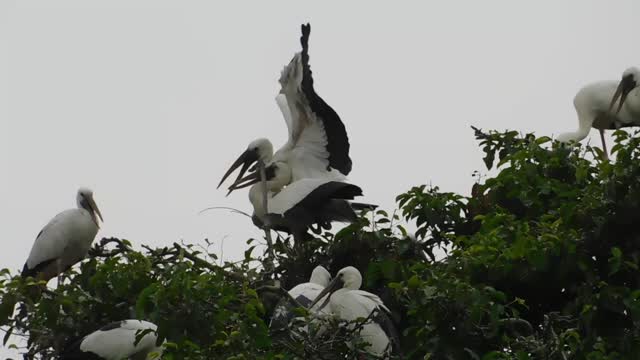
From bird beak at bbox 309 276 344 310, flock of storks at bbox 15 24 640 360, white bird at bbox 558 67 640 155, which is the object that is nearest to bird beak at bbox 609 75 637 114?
white bird at bbox 558 67 640 155

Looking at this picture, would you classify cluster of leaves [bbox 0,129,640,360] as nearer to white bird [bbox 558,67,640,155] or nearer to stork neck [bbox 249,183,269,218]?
stork neck [bbox 249,183,269,218]

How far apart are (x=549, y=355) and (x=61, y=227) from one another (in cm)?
429

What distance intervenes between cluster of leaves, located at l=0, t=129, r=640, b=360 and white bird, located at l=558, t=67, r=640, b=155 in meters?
2.49

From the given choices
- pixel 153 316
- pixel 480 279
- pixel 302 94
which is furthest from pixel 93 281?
pixel 302 94

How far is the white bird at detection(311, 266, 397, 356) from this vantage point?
22.1ft

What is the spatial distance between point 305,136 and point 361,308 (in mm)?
2684

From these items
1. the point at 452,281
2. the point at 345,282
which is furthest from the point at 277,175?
the point at 452,281

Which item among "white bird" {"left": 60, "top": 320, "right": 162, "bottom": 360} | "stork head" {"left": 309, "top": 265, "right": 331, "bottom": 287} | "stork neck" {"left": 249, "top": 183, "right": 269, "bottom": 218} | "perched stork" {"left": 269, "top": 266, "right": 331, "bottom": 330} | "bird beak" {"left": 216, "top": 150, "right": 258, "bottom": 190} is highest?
"bird beak" {"left": 216, "top": 150, "right": 258, "bottom": 190}

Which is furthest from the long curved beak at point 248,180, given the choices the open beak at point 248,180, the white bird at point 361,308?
the white bird at point 361,308

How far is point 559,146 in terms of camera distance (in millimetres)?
7980

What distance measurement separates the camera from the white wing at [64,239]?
9.23 metres

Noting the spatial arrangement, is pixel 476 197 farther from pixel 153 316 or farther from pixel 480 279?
pixel 153 316

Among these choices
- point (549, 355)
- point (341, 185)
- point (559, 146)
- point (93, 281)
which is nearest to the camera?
point (549, 355)

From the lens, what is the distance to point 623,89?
10.7m
